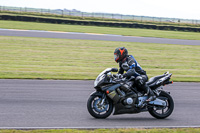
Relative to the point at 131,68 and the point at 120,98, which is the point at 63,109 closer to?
the point at 120,98

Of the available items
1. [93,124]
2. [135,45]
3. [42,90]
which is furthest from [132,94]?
[135,45]

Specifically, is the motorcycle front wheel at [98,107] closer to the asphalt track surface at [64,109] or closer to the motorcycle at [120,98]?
the motorcycle at [120,98]

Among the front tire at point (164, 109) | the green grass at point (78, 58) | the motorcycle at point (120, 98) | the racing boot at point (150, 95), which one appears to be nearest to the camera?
the motorcycle at point (120, 98)

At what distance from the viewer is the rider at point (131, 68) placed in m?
7.58

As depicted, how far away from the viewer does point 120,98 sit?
7.62 metres

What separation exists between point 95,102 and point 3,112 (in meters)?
2.17

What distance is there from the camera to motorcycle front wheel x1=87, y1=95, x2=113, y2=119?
297 inches

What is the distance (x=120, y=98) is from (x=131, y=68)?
28.3 inches

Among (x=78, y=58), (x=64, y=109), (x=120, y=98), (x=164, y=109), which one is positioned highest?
(x=120, y=98)

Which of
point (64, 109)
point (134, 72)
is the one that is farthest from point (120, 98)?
point (64, 109)

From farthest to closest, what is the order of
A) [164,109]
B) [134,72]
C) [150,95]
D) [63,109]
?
1. [63,109]
2. [164,109]
3. [150,95]
4. [134,72]

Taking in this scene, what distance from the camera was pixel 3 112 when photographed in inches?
309

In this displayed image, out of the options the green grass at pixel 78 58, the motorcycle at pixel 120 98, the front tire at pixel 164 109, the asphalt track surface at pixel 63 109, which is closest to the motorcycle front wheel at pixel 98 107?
the motorcycle at pixel 120 98

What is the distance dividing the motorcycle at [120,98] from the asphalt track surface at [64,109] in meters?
0.21
